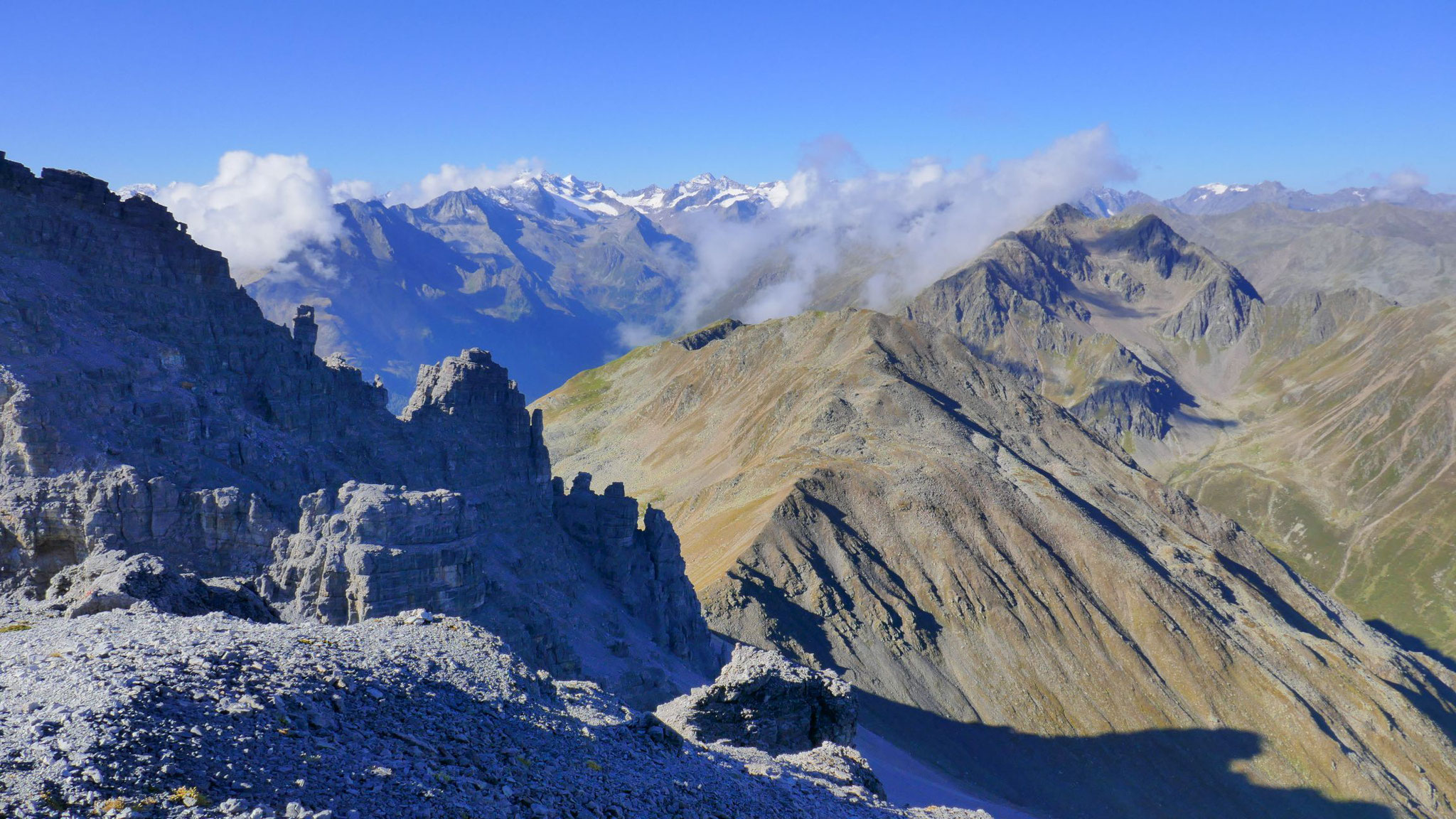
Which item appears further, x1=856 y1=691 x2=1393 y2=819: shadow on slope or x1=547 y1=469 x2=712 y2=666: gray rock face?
x1=856 y1=691 x2=1393 y2=819: shadow on slope

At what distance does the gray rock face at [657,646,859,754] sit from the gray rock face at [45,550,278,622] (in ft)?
52.9

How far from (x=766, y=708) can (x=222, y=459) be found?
26617 mm

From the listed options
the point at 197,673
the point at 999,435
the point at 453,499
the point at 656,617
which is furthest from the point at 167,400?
the point at 999,435

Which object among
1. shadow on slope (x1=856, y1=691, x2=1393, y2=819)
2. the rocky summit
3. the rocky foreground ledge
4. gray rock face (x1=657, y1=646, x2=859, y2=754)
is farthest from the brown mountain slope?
the rocky foreground ledge

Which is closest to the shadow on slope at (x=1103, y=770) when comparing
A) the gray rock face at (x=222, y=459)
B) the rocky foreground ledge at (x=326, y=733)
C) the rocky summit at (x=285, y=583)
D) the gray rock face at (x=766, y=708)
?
the rocky summit at (x=285, y=583)

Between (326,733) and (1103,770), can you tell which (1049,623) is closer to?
(1103,770)

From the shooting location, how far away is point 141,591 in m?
28.2

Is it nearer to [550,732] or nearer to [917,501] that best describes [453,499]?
[550,732]

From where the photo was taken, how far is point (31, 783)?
602 inches

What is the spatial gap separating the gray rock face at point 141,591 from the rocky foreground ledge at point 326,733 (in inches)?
49.4

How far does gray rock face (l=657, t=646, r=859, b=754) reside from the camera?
37812mm

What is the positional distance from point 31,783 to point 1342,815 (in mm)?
112440

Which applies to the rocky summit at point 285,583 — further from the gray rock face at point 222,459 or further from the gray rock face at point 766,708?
the gray rock face at point 766,708

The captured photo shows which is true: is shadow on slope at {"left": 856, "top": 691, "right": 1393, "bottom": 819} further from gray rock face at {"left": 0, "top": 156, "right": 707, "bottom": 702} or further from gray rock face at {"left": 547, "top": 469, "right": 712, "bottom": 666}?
gray rock face at {"left": 0, "top": 156, "right": 707, "bottom": 702}
